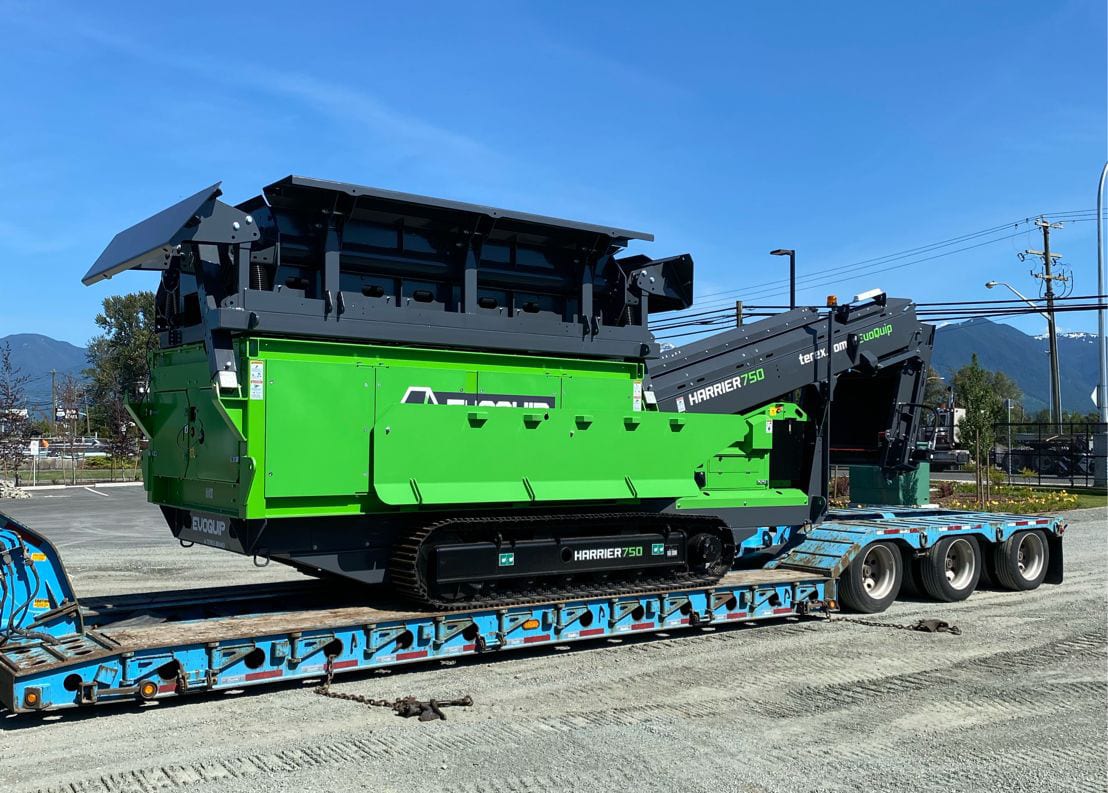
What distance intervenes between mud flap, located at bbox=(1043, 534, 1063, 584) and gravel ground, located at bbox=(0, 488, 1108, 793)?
10.6ft

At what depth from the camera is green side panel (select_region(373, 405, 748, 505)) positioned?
7.68m

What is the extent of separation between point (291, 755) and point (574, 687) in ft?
7.79

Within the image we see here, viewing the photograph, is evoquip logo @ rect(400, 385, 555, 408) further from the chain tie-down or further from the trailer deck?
the chain tie-down

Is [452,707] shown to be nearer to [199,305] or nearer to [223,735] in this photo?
[223,735]

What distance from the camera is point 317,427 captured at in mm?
7363

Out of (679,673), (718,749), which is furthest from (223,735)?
(679,673)

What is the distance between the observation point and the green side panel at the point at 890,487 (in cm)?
1388

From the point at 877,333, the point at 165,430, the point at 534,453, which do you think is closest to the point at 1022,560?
the point at 877,333

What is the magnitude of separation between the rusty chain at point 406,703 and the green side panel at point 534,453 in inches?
55.6

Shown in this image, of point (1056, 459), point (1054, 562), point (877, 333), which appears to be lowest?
point (1054, 562)

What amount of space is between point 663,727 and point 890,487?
897 centimetres

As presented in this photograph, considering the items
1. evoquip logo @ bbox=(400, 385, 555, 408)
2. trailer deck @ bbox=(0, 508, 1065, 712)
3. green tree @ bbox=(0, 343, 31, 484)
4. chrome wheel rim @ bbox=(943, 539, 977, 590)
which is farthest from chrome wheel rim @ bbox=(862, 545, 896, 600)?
green tree @ bbox=(0, 343, 31, 484)

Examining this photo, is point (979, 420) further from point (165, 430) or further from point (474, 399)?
point (165, 430)

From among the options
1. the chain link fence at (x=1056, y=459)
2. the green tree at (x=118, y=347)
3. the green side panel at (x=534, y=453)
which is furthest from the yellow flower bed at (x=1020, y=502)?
the green tree at (x=118, y=347)
